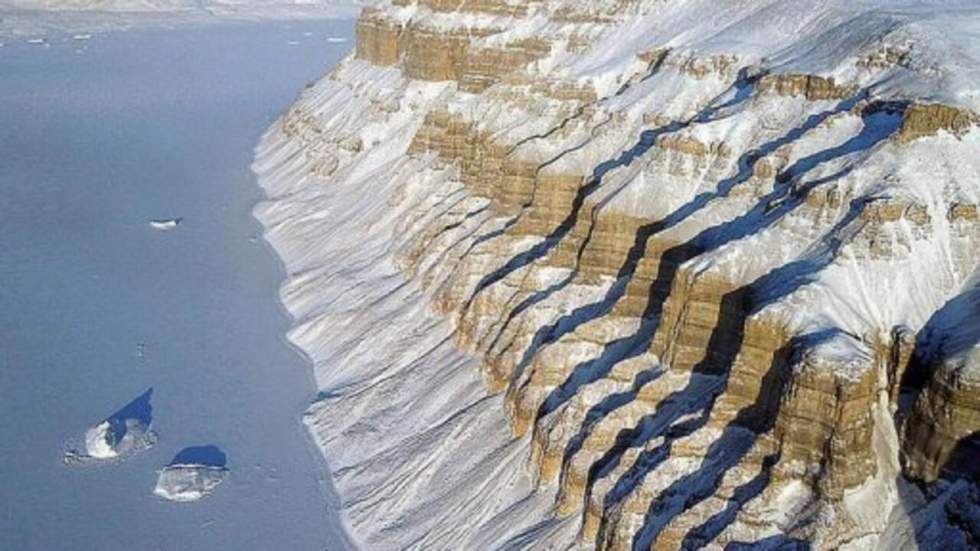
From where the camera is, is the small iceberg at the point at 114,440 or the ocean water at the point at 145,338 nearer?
the ocean water at the point at 145,338

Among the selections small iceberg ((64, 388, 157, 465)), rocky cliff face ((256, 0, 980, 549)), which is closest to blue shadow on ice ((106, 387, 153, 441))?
small iceberg ((64, 388, 157, 465))

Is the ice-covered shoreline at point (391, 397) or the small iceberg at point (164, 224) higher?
the ice-covered shoreline at point (391, 397)

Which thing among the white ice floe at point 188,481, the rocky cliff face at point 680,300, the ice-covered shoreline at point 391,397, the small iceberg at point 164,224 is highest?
the rocky cliff face at point 680,300

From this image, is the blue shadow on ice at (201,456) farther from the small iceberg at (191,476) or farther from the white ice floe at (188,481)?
the white ice floe at (188,481)

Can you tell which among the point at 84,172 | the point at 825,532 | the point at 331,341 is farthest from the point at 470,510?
the point at 84,172

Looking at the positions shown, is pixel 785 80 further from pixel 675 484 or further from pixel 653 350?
pixel 675 484

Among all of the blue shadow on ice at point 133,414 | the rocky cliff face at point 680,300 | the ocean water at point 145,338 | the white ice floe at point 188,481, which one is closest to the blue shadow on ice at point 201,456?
the ocean water at point 145,338

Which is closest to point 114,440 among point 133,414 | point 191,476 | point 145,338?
point 133,414
